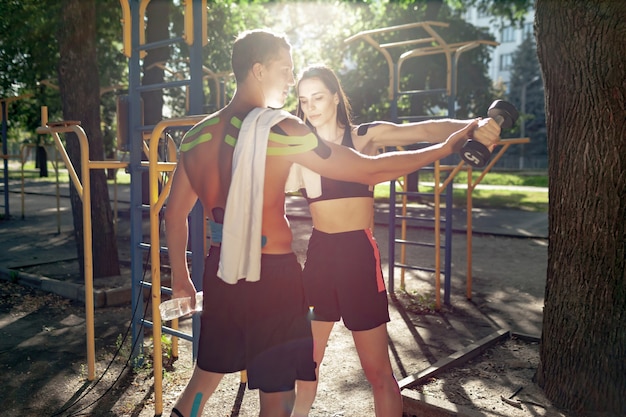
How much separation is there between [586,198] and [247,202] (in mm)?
2131

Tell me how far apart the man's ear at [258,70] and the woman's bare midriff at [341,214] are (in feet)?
3.19

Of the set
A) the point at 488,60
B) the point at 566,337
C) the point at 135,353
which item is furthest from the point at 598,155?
the point at 488,60

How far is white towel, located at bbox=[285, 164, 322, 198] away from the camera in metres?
2.59

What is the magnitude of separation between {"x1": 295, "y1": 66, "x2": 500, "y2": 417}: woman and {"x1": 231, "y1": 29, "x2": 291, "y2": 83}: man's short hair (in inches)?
33.6

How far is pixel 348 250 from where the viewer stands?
10.0 feet

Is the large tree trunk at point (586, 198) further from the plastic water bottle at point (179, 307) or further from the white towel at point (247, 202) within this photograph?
the plastic water bottle at point (179, 307)

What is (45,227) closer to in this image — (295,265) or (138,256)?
(138,256)

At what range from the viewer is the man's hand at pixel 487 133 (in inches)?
95.0

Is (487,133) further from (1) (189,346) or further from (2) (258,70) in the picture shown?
(1) (189,346)

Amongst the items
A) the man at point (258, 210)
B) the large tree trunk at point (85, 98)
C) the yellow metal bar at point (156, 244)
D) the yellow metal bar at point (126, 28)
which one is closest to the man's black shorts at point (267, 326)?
the man at point (258, 210)

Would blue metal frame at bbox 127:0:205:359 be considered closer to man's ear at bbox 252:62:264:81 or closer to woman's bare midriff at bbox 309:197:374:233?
woman's bare midriff at bbox 309:197:374:233

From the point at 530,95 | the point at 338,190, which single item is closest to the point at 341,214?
the point at 338,190

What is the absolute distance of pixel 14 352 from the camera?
494cm

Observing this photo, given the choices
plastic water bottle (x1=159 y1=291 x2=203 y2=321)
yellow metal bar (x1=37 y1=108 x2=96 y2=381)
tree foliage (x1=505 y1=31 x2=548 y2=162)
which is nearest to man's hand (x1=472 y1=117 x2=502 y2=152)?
plastic water bottle (x1=159 y1=291 x2=203 y2=321)
